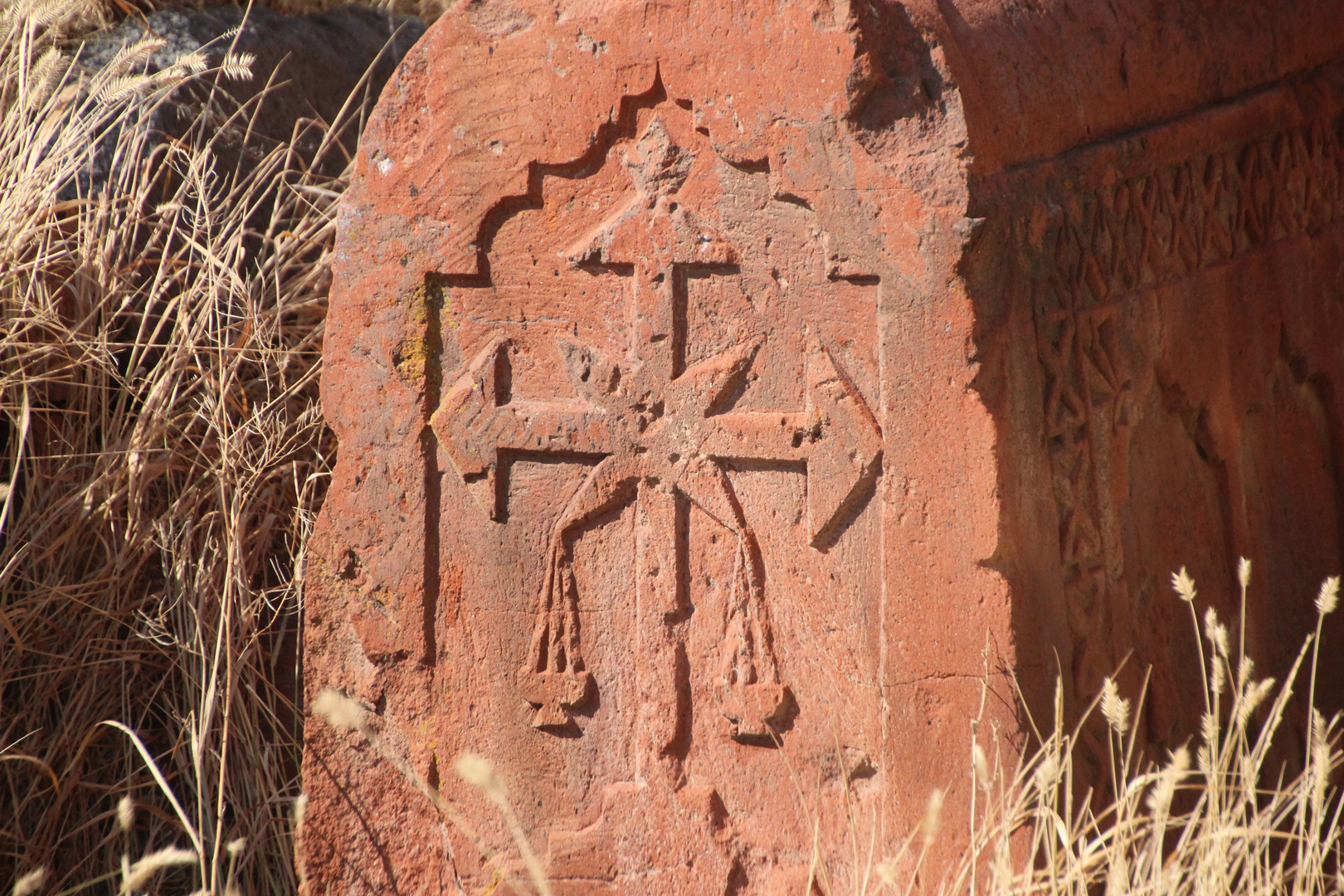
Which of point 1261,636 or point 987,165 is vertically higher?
point 987,165

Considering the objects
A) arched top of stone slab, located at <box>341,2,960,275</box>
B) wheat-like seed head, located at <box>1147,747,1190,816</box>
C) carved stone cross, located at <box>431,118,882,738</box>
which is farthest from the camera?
carved stone cross, located at <box>431,118,882,738</box>

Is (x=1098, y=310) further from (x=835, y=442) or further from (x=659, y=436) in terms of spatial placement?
(x=659, y=436)

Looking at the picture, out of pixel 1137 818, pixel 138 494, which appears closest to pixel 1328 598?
pixel 1137 818

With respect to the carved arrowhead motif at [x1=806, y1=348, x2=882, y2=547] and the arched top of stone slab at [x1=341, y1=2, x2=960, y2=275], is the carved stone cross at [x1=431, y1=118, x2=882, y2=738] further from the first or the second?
the arched top of stone slab at [x1=341, y1=2, x2=960, y2=275]

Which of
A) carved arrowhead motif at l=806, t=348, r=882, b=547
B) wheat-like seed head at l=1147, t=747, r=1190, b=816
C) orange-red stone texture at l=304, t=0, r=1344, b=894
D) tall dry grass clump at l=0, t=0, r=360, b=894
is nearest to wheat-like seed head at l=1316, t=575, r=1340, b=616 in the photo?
wheat-like seed head at l=1147, t=747, r=1190, b=816

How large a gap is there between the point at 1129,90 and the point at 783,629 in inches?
42.2

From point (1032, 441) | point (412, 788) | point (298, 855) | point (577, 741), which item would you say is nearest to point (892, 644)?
point (1032, 441)

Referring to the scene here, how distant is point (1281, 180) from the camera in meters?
2.83

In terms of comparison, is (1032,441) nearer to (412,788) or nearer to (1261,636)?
(1261,636)

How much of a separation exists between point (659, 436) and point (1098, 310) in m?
0.73

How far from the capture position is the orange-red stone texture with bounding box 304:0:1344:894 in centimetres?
216

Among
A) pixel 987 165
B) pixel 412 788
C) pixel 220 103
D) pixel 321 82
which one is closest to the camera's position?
pixel 987 165

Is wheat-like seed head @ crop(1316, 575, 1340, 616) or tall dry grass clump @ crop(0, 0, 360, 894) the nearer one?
wheat-like seed head @ crop(1316, 575, 1340, 616)

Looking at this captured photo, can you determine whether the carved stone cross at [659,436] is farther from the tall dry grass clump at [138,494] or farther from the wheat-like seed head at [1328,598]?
the tall dry grass clump at [138,494]
